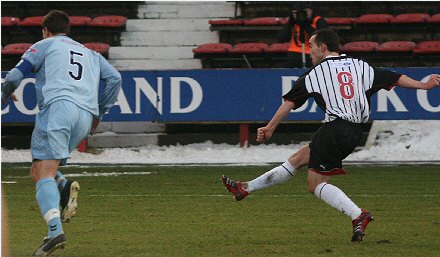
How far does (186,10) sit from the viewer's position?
24.9 metres

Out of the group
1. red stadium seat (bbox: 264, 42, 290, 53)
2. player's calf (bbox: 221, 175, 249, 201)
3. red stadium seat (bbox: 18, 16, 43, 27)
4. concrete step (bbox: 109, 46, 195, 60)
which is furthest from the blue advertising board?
player's calf (bbox: 221, 175, 249, 201)

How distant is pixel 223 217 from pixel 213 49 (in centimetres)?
1240

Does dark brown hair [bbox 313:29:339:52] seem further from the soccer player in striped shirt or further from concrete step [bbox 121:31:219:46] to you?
concrete step [bbox 121:31:219:46]

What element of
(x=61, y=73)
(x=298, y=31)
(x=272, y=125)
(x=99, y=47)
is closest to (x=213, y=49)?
(x=99, y=47)

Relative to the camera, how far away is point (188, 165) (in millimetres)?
16781

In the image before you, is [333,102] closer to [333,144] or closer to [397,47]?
[333,144]

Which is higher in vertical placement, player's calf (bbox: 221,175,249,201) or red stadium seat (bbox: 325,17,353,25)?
player's calf (bbox: 221,175,249,201)

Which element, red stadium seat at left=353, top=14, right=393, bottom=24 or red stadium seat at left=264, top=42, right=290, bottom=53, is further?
red stadium seat at left=353, top=14, right=393, bottom=24

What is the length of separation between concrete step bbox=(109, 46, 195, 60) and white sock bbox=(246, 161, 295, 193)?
13.7 meters

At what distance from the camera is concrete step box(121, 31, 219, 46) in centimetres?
2377

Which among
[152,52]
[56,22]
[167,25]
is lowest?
[152,52]

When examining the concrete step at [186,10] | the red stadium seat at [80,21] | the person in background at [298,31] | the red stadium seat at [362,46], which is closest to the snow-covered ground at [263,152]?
the person in background at [298,31]

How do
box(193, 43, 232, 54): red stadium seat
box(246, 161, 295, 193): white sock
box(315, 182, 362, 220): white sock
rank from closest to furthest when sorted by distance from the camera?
1. box(315, 182, 362, 220): white sock
2. box(246, 161, 295, 193): white sock
3. box(193, 43, 232, 54): red stadium seat

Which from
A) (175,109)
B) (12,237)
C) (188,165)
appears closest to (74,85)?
(12,237)
